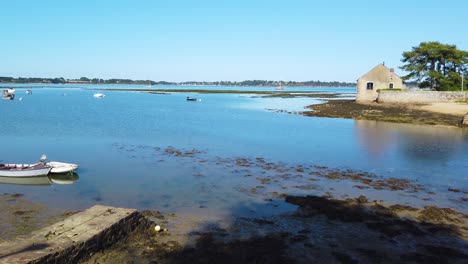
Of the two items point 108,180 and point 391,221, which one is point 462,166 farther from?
point 108,180

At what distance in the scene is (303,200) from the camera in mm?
15133

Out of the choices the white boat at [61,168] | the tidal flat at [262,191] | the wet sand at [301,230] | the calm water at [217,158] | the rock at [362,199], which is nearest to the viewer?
the wet sand at [301,230]

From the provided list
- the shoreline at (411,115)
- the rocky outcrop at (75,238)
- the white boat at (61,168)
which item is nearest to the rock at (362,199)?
the rocky outcrop at (75,238)

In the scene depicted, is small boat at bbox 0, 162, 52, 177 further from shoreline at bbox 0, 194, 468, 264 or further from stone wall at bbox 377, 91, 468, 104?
stone wall at bbox 377, 91, 468, 104

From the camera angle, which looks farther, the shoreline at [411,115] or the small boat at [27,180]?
the shoreline at [411,115]

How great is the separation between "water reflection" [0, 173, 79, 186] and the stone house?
6302 centimetres

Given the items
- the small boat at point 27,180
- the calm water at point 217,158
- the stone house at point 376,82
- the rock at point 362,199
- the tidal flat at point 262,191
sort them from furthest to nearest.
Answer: the stone house at point 376,82, the small boat at point 27,180, the calm water at point 217,158, the rock at point 362,199, the tidal flat at point 262,191

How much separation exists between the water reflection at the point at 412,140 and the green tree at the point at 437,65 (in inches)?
1081

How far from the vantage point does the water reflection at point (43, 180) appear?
17.8 meters

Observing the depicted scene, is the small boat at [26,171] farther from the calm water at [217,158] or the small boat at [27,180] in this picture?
the calm water at [217,158]

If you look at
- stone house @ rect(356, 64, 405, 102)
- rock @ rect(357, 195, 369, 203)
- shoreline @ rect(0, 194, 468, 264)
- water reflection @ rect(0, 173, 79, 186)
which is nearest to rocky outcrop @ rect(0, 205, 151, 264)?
shoreline @ rect(0, 194, 468, 264)

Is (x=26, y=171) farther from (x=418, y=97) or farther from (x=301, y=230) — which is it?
(x=418, y=97)

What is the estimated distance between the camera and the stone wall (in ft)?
189

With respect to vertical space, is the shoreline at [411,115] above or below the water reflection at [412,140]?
above
